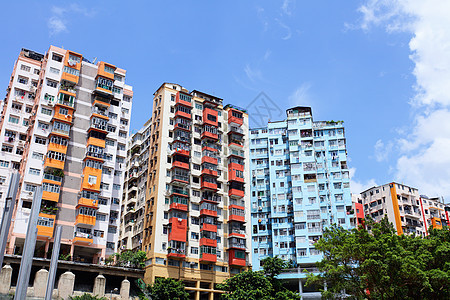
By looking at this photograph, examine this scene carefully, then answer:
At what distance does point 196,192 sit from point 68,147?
→ 19.2 m

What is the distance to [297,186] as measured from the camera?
251 ft

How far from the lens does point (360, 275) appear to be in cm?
3753

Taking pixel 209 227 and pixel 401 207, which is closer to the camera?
pixel 209 227

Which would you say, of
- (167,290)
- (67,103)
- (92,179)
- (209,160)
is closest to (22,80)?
(67,103)

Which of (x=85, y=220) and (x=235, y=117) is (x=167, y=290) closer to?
(x=85, y=220)

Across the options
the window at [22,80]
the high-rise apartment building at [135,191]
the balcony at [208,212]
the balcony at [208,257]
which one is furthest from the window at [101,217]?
the window at [22,80]

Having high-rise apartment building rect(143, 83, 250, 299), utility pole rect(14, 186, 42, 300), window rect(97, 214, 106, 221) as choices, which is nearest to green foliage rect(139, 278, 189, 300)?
high-rise apartment building rect(143, 83, 250, 299)

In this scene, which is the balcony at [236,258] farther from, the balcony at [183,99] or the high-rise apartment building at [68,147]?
the balcony at [183,99]

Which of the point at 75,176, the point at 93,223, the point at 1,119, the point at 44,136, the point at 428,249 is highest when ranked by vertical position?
the point at 1,119

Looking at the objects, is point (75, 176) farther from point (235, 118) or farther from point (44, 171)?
point (235, 118)

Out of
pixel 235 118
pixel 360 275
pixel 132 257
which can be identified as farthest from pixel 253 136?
pixel 360 275

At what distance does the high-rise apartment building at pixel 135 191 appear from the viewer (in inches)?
2554

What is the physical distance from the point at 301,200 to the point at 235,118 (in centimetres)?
1893

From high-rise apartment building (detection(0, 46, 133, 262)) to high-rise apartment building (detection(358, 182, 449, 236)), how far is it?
Result: 54231 mm
